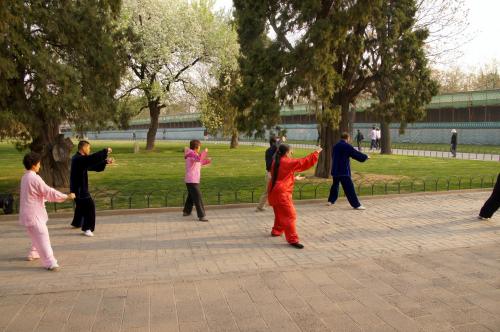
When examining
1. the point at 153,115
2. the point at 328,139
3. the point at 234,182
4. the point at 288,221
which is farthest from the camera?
the point at 153,115

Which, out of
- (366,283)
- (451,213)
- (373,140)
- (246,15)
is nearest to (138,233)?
(366,283)

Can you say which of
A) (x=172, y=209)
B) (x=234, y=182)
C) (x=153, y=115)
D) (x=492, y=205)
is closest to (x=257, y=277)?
(x=172, y=209)

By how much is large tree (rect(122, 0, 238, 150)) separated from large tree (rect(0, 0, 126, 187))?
1764cm

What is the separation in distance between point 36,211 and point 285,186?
11.5 ft

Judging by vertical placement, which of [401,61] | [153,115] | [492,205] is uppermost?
[401,61]

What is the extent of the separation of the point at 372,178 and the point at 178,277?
10558mm

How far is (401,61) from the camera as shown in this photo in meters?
13.9

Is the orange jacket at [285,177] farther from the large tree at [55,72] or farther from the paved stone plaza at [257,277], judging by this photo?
the large tree at [55,72]

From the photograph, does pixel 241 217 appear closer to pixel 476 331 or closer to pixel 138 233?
pixel 138 233

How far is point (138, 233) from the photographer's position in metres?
7.47

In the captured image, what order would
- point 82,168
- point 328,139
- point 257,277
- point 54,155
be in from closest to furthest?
point 257,277, point 82,168, point 54,155, point 328,139

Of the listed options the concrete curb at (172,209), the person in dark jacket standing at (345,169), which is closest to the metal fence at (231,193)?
the concrete curb at (172,209)

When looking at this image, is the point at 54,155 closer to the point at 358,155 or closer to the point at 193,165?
the point at 193,165

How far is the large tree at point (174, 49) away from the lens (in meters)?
30.0
